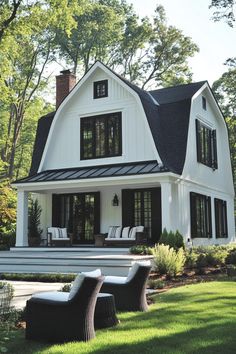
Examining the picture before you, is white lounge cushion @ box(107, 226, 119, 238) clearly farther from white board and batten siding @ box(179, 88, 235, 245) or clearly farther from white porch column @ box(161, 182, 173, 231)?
white porch column @ box(161, 182, 173, 231)

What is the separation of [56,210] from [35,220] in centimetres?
94

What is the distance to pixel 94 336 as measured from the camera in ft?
17.8

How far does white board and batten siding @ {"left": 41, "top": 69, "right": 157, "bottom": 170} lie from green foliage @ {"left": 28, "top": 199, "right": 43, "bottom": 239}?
1675 millimetres

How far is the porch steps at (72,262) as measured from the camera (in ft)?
37.7

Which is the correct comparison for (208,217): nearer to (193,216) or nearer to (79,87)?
(193,216)

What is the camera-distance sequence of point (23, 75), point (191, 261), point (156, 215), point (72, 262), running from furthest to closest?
1. point (23, 75)
2. point (156, 215)
3. point (191, 261)
4. point (72, 262)

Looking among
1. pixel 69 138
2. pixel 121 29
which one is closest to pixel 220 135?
pixel 69 138

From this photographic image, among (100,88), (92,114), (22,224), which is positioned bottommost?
(22,224)

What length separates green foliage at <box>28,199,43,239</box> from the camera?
59.3 feet

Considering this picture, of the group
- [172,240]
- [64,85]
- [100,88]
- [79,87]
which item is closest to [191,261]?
[172,240]

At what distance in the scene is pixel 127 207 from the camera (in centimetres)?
1692

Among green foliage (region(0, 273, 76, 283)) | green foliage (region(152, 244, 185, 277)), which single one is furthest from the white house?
green foliage (region(0, 273, 76, 283))

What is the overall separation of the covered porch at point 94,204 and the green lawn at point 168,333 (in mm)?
7447

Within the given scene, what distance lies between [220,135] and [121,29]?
49.6 ft
